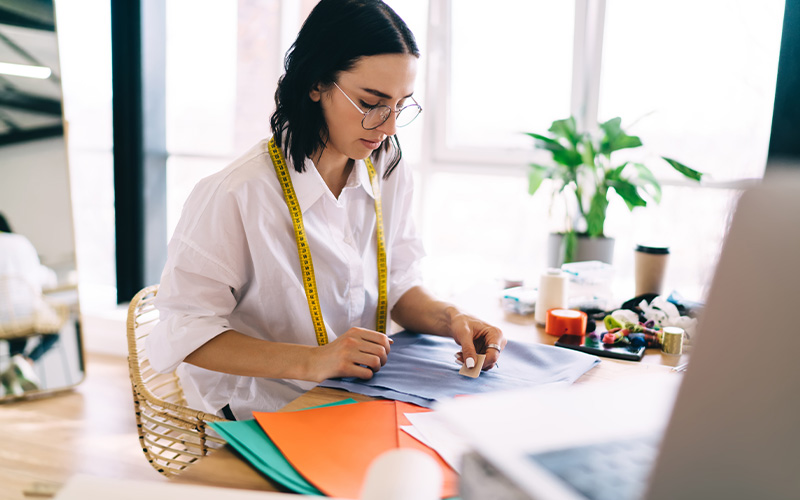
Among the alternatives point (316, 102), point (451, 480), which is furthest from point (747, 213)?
point (316, 102)

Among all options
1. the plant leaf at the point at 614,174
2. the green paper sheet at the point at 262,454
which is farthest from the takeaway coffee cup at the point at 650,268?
the green paper sheet at the point at 262,454

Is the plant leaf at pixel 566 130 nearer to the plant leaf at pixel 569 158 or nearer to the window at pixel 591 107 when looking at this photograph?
the plant leaf at pixel 569 158

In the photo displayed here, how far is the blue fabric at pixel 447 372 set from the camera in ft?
3.44

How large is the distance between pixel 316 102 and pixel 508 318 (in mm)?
814

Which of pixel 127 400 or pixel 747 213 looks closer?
pixel 747 213

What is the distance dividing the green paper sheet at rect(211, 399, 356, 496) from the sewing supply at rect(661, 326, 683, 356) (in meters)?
1.02

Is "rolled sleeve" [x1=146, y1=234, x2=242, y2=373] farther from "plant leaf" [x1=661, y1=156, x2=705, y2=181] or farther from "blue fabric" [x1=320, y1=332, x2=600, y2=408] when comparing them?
"plant leaf" [x1=661, y1=156, x2=705, y2=181]

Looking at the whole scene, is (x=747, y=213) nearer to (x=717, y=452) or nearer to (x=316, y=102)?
(x=717, y=452)

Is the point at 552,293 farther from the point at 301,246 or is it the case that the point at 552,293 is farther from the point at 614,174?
the point at 614,174

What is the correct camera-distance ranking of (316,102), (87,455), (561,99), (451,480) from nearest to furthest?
(451,480) → (316,102) → (87,455) → (561,99)

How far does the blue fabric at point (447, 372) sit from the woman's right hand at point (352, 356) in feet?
0.06

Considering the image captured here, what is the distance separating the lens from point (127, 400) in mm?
2959

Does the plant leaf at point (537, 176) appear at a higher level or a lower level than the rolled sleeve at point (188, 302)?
higher

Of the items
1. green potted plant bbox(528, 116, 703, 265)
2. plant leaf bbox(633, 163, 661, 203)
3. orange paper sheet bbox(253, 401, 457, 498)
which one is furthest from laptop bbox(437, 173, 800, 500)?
plant leaf bbox(633, 163, 661, 203)
